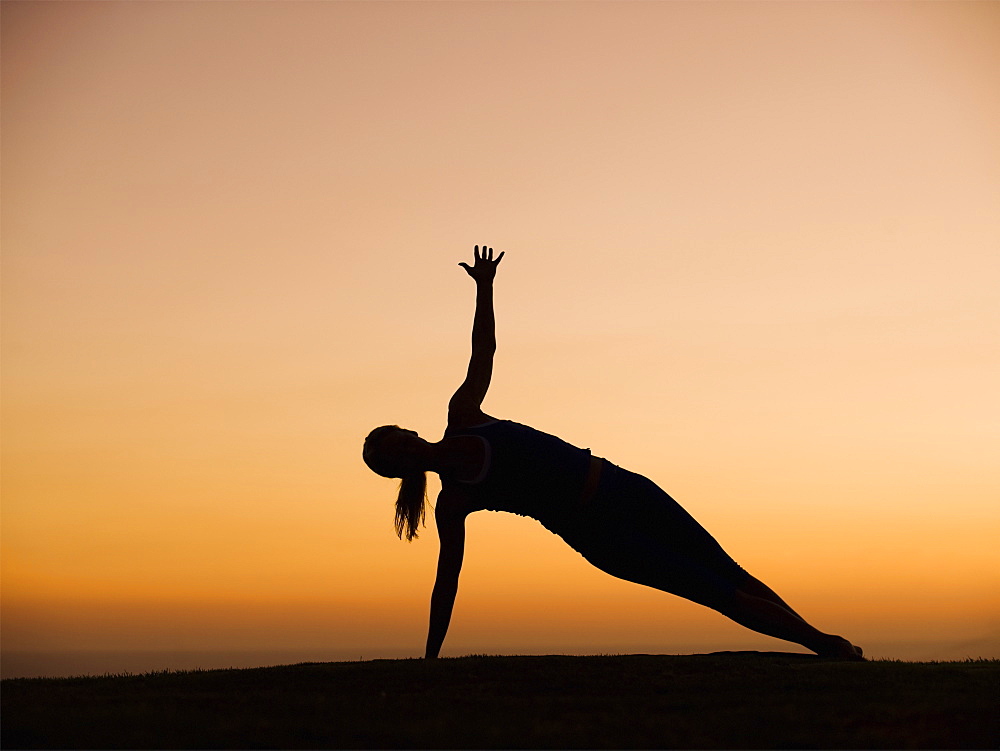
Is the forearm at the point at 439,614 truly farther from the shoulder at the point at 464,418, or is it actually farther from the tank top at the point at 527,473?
the shoulder at the point at 464,418

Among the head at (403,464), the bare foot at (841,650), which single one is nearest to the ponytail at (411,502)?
the head at (403,464)

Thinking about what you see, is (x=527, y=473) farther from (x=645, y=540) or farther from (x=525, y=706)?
(x=525, y=706)

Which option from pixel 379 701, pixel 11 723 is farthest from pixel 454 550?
pixel 11 723

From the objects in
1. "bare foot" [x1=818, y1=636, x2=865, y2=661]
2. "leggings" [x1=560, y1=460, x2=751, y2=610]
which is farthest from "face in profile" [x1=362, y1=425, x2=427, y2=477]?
"bare foot" [x1=818, y1=636, x2=865, y2=661]

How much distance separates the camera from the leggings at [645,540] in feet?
22.6

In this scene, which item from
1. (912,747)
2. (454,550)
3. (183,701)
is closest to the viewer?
(912,747)

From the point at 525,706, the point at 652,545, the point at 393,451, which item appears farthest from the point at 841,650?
the point at 393,451

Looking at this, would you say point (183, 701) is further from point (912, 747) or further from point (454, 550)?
point (912, 747)

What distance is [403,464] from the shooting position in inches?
268

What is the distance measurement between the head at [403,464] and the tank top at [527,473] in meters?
0.29

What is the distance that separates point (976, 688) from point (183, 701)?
4267 millimetres

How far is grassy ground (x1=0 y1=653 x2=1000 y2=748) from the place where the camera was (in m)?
4.45

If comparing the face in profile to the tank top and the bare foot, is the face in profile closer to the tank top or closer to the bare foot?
the tank top

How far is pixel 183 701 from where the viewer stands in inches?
213
